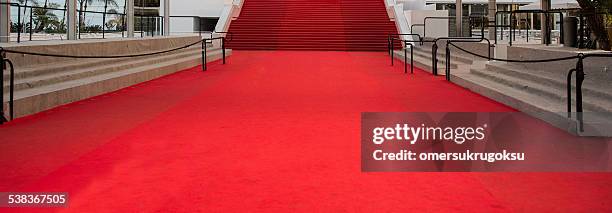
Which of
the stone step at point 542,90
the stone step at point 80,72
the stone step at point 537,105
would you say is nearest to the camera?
the stone step at point 537,105

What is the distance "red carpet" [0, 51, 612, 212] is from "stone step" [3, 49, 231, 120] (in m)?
0.24

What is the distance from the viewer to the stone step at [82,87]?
26.3ft

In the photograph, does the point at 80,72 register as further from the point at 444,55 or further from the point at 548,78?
the point at 444,55

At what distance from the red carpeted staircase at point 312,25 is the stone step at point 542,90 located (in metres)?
14.1

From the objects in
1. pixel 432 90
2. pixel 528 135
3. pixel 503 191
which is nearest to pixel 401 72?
pixel 432 90

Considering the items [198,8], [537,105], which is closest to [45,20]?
[537,105]

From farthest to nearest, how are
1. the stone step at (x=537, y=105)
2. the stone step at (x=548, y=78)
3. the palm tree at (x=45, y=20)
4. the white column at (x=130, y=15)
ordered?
1. the white column at (x=130, y=15)
2. the palm tree at (x=45, y=20)
3. the stone step at (x=548, y=78)
4. the stone step at (x=537, y=105)

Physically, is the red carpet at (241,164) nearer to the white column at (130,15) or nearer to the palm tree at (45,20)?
the palm tree at (45,20)

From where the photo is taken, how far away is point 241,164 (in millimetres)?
5066

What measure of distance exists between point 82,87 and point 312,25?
19.2 m

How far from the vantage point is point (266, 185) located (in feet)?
14.3

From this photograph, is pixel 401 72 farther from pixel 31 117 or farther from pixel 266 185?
pixel 266 185

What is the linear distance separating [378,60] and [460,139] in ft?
47.3

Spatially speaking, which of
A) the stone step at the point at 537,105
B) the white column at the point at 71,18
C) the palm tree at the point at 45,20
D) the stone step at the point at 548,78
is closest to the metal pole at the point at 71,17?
the white column at the point at 71,18
